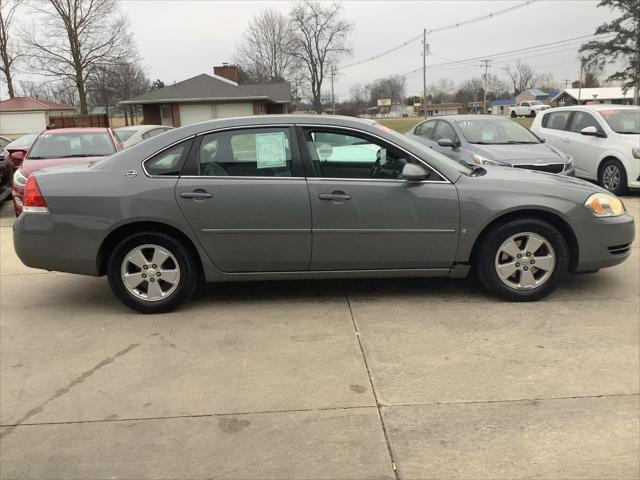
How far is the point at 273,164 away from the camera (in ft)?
14.9

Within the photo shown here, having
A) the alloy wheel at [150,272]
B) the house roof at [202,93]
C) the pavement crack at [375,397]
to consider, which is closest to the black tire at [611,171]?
the pavement crack at [375,397]

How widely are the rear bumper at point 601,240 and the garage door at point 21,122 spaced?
42.3 metres

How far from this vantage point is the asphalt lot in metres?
2.71

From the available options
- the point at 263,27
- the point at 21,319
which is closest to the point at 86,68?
the point at 263,27

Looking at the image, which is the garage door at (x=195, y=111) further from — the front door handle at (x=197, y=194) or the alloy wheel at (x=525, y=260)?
the alloy wheel at (x=525, y=260)

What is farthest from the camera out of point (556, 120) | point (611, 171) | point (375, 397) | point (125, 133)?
point (125, 133)

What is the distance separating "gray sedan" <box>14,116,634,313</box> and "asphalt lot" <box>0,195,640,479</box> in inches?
13.8

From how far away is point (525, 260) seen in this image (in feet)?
15.1

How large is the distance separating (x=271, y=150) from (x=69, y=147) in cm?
656

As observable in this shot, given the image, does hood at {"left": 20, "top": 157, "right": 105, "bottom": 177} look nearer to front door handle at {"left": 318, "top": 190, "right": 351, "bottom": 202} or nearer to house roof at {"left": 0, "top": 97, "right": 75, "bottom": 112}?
front door handle at {"left": 318, "top": 190, "right": 351, "bottom": 202}

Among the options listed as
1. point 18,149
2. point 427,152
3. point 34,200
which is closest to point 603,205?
point 427,152

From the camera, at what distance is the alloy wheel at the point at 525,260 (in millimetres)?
4578

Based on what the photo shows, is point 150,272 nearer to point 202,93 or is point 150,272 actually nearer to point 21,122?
point 202,93

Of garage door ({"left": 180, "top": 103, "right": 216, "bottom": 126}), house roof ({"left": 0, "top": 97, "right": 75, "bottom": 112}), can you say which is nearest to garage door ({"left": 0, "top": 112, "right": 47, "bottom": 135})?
house roof ({"left": 0, "top": 97, "right": 75, "bottom": 112})
